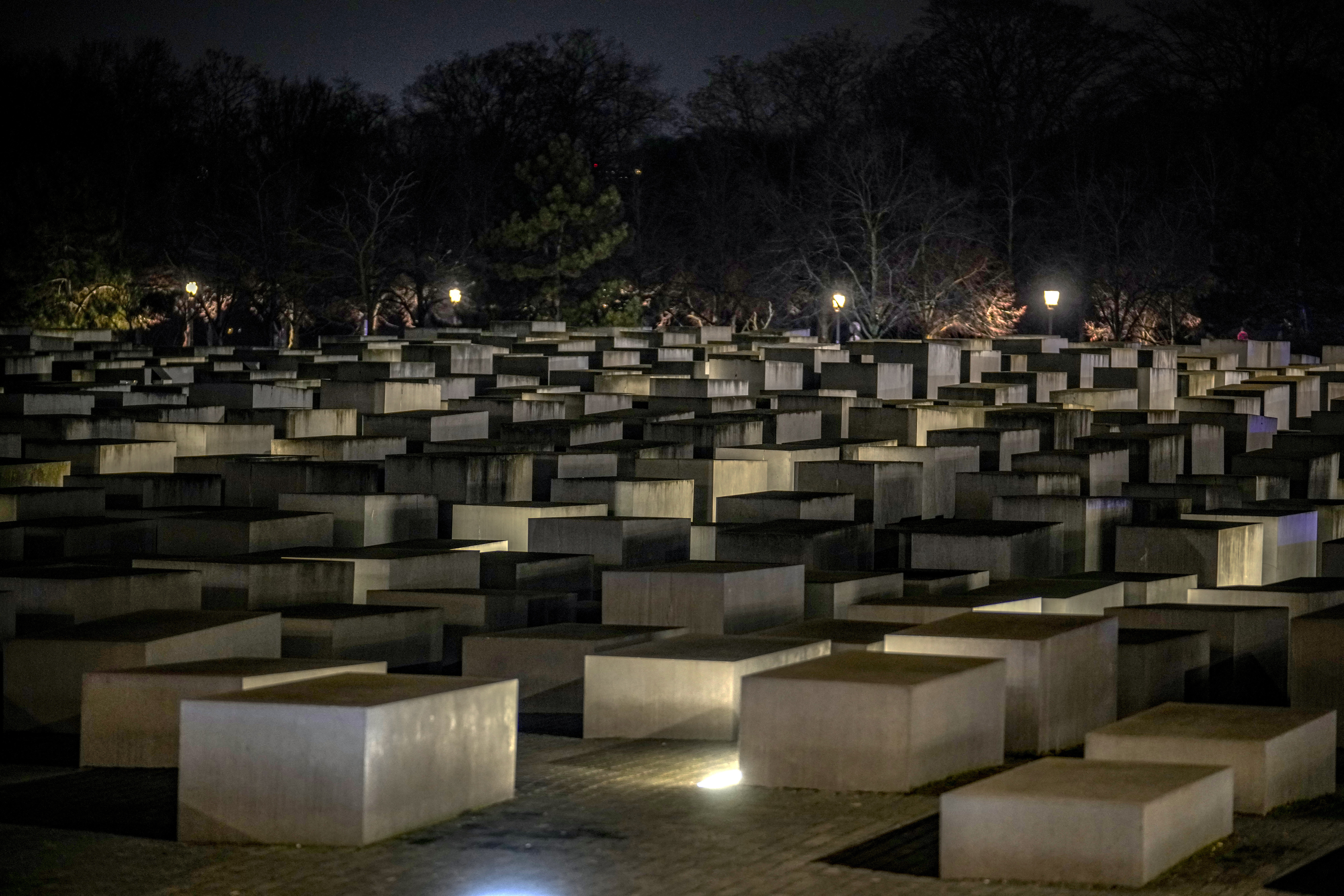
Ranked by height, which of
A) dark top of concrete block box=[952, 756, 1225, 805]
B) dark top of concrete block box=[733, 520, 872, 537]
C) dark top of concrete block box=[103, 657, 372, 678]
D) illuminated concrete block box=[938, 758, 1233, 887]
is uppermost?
dark top of concrete block box=[733, 520, 872, 537]

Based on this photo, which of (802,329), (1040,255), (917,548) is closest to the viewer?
(917,548)

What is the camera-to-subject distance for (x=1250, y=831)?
8219mm

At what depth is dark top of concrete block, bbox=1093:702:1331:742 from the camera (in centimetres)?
881

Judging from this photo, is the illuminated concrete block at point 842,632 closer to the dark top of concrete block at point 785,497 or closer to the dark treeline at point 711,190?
the dark top of concrete block at point 785,497

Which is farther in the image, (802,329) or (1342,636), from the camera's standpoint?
(802,329)

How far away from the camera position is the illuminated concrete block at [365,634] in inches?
471

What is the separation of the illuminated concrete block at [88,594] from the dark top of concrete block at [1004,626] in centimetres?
498

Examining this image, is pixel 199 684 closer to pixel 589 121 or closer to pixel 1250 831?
pixel 1250 831

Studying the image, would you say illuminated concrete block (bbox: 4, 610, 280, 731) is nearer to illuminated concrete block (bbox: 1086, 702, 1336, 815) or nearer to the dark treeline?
illuminated concrete block (bbox: 1086, 702, 1336, 815)

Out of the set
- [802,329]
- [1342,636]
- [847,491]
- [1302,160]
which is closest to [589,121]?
[802,329]

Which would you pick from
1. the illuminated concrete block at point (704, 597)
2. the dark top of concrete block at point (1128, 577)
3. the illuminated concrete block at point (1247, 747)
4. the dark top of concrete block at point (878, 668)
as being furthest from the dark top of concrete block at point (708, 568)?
the illuminated concrete block at point (1247, 747)

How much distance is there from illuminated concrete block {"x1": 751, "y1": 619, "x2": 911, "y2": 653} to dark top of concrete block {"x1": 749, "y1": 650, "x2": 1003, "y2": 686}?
838mm

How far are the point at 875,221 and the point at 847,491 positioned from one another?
1294 inches

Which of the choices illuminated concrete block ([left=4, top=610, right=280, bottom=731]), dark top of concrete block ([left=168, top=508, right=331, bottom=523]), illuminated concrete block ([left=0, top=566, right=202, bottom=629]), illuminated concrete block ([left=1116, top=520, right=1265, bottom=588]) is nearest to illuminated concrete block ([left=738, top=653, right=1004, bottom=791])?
illuminated concrete block ([left=4, top=610, right=280, bottom=731])
